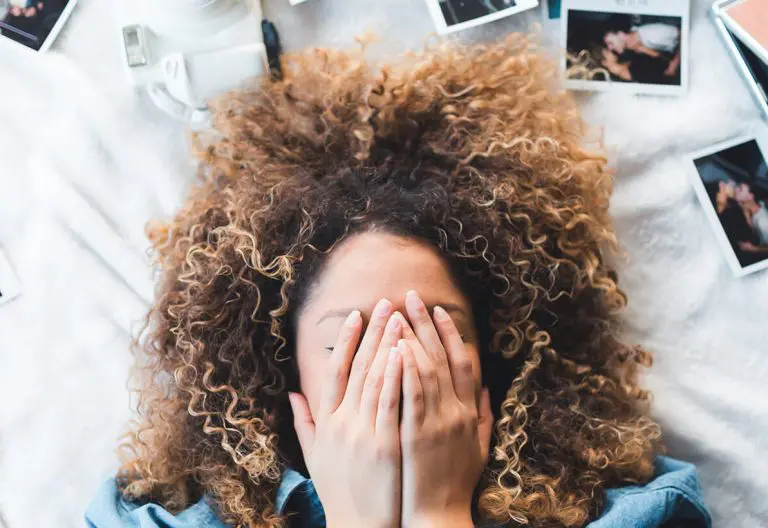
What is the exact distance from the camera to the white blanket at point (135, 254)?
1.14m

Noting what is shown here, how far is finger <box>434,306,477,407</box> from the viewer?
906mm

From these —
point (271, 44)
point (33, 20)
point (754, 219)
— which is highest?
point (33, 20)

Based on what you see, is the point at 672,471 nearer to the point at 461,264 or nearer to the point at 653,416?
the point at 653,416

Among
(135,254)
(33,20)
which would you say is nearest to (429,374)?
(135,254)

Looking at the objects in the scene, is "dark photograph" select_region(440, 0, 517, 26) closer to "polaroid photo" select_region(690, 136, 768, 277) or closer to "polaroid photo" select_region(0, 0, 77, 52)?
"polaroid photo" select_region(690, 136, 768, 277)

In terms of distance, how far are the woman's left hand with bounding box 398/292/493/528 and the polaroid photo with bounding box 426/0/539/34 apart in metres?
0.49

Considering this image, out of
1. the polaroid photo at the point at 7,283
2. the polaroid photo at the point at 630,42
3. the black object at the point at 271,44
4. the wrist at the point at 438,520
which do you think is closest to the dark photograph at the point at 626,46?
the polaroid photo at the point at 630,42

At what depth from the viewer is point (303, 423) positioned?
3.16 feet

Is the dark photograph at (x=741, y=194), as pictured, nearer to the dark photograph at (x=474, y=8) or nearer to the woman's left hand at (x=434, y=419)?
the dark photograph at (x=474, y=8)

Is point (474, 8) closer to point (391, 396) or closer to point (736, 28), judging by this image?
point (736, 28)

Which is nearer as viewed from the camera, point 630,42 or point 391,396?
point 391,396

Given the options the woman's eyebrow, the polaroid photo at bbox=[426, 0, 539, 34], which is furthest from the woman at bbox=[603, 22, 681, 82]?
the woman's eyebrow

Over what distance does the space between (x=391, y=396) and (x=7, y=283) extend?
65 cm

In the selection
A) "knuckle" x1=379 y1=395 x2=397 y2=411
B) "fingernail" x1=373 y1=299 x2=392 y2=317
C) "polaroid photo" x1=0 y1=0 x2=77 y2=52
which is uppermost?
"polaroid photo" x1=0 y1=0 x2=77 y2=52
